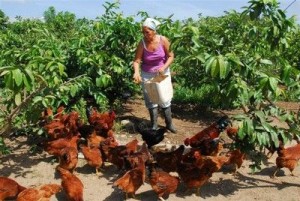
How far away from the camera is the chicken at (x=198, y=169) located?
14.6 ft

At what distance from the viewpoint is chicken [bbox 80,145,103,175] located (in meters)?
5.01

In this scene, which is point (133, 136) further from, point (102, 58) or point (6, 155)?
point (6, 155)

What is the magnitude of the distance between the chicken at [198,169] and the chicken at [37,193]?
139cm

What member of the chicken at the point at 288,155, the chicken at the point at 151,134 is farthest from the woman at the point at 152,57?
the chicken at the point at 288,155

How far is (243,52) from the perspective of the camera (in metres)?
4.56

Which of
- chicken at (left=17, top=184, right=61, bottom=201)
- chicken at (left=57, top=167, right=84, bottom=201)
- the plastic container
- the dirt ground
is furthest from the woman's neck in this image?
chicken at (left=17, top=184, right=61, bottom=201)

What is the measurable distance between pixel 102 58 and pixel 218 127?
8.59 feet

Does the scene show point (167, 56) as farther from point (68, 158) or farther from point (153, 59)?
point (68, 158)

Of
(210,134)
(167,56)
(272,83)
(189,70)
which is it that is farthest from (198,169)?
(189,70)

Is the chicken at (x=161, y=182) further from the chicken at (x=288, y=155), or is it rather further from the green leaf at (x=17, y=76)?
the green leaf at (x=17, y=76)

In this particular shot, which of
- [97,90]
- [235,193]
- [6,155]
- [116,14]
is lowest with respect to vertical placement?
[235,193]

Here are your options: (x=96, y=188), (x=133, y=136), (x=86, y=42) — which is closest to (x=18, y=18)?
(x=86, y=42)

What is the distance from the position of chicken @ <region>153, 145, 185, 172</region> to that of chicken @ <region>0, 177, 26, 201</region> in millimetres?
1529

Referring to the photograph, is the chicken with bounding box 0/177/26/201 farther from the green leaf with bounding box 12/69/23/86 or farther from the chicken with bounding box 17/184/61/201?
the green leaf with bounding box 12/69/23/86
